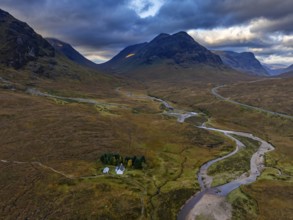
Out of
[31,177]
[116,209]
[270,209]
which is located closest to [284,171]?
[270,209]

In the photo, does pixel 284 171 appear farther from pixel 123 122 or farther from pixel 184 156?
pixel 123 122

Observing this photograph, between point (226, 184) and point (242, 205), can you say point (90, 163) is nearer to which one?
point (226, 184)

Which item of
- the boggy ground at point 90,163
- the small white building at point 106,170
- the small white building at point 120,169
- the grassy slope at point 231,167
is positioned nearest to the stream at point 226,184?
the grassy slope at point 231,167

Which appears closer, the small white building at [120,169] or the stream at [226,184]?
the stream at [226,184]

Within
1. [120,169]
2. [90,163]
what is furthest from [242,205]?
[90,163]

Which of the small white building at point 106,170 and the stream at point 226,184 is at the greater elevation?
the small white building at point 106,170

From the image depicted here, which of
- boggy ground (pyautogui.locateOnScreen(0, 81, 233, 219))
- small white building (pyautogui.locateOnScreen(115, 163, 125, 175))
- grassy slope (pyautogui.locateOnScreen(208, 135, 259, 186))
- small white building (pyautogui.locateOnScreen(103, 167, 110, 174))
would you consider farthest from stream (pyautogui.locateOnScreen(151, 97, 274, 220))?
small white building (pyautogui.locateOnScreen(103, 167, 110, 174))

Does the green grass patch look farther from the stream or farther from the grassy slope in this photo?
the grassy slope

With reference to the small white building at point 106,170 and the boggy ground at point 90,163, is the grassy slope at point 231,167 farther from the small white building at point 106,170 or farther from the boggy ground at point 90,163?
the small white building at point 106,170
